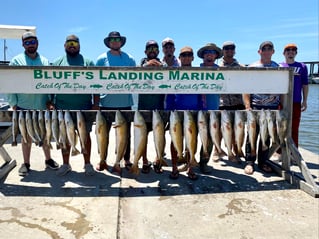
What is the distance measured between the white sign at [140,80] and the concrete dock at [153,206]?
4.37ft

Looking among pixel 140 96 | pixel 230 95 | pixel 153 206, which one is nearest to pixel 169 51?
pixel 140 96

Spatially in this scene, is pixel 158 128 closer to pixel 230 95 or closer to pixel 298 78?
pixel 230 95

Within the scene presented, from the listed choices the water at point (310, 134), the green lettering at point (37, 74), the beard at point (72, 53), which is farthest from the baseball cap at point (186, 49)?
the water at point (310, 134)

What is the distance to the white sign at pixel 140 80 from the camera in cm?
432

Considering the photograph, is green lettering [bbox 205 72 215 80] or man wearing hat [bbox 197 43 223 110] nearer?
green lettering [bbox 205 72 215 80]

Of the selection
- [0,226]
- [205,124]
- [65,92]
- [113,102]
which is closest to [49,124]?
[65,92]

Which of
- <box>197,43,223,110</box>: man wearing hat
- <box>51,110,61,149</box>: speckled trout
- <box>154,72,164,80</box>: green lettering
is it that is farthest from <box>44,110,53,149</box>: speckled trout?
<box>197,43,223,110</box>: man wearing hat

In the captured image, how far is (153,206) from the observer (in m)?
3.90

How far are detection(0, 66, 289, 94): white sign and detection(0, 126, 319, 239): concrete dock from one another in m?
1.33

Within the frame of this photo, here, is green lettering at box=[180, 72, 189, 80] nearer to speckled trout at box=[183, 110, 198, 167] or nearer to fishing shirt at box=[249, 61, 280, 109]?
speckled trout at box=[183, 110, 198, 167]

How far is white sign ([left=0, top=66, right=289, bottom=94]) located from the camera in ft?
14.2

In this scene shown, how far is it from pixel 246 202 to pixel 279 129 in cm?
120

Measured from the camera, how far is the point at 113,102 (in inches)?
196

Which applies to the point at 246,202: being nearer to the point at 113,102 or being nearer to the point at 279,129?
the point at 279,129
